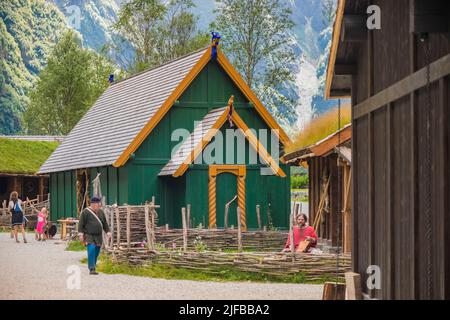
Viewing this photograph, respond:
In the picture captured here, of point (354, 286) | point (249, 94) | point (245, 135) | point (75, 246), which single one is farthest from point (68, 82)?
point (354, 286)

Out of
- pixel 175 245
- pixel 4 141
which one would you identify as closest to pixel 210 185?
pixel 175 245

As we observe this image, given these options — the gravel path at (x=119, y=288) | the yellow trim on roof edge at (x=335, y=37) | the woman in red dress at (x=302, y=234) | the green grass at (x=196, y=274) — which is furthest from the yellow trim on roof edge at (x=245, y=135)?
the yellow trim on roof edge at (x=335, y=37)

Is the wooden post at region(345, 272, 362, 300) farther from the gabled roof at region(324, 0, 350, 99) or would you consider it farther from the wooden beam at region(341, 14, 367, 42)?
the wooden beam at region(341, 14, 367, 42)

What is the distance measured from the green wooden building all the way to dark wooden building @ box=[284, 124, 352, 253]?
124 inches

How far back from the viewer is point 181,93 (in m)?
32.3

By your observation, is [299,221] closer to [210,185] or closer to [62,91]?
[210,185]

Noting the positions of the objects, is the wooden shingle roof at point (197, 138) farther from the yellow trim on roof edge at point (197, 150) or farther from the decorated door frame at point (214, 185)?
the decorated door frame at point (214, 185)

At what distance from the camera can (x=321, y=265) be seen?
19984 mm

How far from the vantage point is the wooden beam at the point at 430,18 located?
9922mm

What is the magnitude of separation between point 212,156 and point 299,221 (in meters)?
9.24

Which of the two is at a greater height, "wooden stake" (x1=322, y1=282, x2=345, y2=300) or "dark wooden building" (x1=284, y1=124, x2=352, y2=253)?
"dark wooden building" (x1=284, y1=124, x2=352, y2=253)

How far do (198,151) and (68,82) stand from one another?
54.2m

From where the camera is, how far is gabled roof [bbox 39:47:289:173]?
31750 millimetres

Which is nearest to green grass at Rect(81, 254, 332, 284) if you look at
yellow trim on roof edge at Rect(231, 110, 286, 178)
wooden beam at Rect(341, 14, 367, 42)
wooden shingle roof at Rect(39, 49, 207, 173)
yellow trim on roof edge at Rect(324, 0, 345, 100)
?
yellow trim on roof edge at Rect(324, 0, 345, 100)
